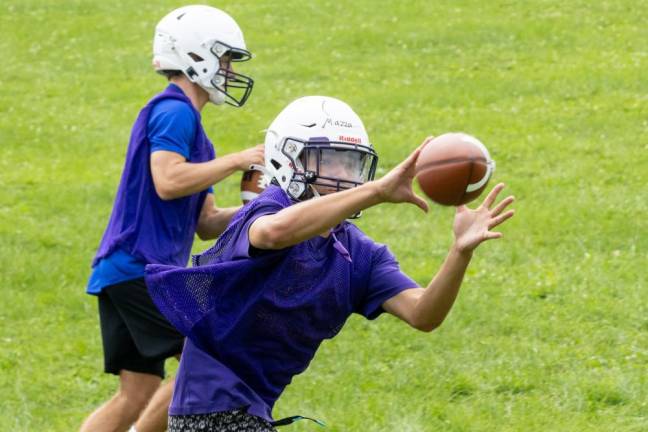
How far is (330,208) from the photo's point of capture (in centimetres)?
405

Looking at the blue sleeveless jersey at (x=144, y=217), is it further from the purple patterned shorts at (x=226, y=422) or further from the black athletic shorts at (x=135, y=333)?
the purple patterned shorts at (x=226, y=422)

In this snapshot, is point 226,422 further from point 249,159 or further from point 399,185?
point 249,159

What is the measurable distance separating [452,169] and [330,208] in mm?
547

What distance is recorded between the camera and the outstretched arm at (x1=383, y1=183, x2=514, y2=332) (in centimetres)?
436

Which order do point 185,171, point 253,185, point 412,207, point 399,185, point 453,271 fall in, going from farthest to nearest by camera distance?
point 412,207
point 253,185
point 185,171
point 453,271
point 399,185

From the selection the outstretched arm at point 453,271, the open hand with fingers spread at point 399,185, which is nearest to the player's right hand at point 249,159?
the outstretched arm at point 453,271

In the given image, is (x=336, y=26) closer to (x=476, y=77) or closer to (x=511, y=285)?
(x=476, y=77)

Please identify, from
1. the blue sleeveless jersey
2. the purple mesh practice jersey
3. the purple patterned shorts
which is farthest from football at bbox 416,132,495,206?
the blue sleeveless jersey

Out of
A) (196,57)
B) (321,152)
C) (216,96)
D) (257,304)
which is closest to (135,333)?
(216,96)

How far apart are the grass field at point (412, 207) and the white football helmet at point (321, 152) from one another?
2.54 metres

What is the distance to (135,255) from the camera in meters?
6.20

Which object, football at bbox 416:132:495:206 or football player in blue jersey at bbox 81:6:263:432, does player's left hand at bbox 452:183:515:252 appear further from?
football player in blue jersey at bbox 81:6:263:432

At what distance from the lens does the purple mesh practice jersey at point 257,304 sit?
4.64 meters

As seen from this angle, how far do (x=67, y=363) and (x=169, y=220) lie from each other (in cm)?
257
